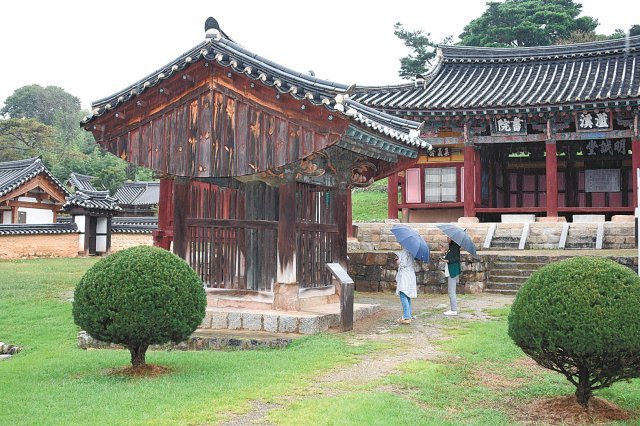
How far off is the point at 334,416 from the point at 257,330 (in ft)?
18.2

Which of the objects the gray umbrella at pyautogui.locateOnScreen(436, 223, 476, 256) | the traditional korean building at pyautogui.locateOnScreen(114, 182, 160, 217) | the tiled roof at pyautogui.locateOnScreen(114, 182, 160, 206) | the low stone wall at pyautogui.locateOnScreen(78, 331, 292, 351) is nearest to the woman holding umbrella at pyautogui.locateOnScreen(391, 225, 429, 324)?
the gray umbrella at pyautogui.locateOnScreen(436, 223, 476, 256)

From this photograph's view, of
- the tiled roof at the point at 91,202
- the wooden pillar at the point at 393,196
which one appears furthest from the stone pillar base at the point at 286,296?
the tiled roof at the point at 91,202

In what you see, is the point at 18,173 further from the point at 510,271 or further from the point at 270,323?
the point at 270,323

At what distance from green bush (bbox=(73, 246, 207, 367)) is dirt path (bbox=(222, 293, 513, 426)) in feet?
6.46

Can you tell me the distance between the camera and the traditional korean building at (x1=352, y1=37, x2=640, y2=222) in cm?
2556

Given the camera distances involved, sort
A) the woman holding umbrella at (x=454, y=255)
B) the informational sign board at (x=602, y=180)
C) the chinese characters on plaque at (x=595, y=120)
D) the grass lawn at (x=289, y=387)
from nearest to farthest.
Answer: the grass lawn at (x=289, y=387) < the woman holding umbrella at (x=454, y=255) < the chinese characters on plaque at (x=595, y=120) < the informational sign board at (x=602, y=180)

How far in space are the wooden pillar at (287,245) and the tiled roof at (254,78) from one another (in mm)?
1736

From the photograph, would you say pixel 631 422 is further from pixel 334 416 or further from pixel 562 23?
pixel 562 23

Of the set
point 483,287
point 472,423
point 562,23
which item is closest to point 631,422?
point 472,423

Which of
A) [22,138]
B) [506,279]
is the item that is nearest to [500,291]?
[506,279]

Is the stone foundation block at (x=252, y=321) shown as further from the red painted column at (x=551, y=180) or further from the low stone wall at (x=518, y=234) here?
the red painted column at (x=551, y=180)

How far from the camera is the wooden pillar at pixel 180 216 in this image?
13484 millimetres

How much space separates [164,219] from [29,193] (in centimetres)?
2684

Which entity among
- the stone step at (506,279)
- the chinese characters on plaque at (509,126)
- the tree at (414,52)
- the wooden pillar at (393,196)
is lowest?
the stone step at (506,279)
